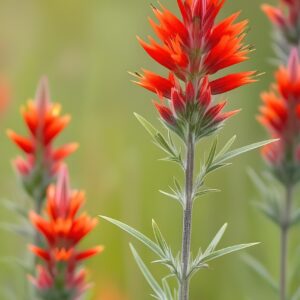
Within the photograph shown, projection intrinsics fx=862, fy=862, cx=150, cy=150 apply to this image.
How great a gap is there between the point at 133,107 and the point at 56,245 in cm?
218

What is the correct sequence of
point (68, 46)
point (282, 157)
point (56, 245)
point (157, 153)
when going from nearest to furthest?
1. point (56, 245)
2. point (282, 157)
3. point (68, 46)
4. point (157, 153)

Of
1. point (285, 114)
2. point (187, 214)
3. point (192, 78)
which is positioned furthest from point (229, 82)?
point (285, 114)

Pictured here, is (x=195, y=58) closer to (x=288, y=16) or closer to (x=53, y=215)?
(x=53, y=215)

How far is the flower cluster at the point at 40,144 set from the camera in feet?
5.13

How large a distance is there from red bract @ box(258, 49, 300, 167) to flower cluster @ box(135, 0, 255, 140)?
516 millimetres

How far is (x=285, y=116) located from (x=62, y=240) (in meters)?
0.52

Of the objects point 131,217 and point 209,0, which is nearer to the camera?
point 209,0

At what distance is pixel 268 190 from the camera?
1797 millimetres

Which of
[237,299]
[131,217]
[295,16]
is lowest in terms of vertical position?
[237,299]

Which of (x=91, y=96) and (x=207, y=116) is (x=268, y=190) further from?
(x=91, y=96)

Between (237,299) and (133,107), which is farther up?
(133,107)

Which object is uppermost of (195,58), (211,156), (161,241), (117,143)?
(117,143)

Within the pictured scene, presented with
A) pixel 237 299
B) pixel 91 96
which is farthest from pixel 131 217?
pixel 91 96

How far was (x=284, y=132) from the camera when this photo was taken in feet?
5.37
